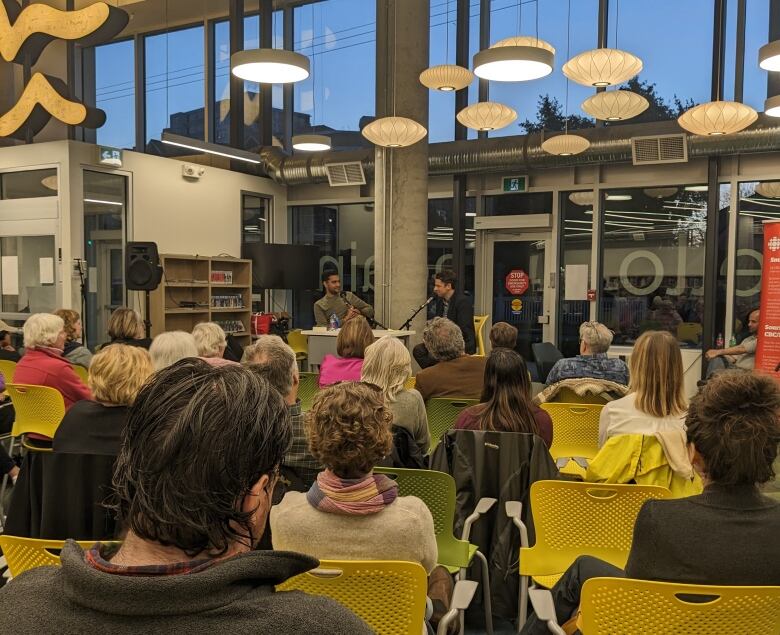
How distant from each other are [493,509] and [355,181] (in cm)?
777

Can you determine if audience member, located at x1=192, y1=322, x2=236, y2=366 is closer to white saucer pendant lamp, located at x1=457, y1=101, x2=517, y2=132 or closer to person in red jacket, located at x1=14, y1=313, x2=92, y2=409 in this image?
person in red jacket, located at x1=14, y1=313, x2=92, y2=409

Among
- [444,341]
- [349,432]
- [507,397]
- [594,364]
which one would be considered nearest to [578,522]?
[507,397]

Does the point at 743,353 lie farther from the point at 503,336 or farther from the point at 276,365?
the point at 276,365

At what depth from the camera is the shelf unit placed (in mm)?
9414

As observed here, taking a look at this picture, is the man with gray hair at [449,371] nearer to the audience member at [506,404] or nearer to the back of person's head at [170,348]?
the audience member at [506,404]

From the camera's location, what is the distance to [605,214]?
9.77 meters

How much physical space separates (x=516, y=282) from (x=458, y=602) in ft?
29.0

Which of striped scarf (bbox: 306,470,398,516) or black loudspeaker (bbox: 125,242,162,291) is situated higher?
black loudspeaker (bbox: 125,242,162,291)

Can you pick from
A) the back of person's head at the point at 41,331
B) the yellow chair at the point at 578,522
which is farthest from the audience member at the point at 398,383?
the back of person's head at the point at 41,331

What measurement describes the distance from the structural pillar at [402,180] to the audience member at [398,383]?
4.81m

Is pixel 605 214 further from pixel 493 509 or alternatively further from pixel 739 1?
pixel 493 509

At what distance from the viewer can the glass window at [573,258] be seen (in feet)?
32.5

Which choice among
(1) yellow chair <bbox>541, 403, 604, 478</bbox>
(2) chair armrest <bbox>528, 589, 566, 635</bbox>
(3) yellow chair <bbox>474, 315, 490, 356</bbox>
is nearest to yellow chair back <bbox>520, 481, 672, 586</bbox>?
(2) chair armrest <bbox>528, 589, 566, 635</bbox>

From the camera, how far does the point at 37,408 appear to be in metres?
4.18
